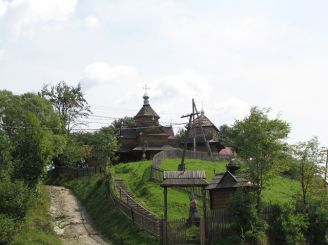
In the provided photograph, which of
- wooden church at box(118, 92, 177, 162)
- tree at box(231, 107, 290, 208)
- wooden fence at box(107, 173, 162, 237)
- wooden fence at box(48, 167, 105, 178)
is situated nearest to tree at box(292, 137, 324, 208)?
tree at box(231, 107, 290, 208)

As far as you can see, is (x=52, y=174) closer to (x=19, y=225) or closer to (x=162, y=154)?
(x=162, y=154)

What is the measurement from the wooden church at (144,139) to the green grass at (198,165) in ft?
39.8

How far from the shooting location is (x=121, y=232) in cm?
3322

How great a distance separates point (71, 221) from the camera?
1486 inches

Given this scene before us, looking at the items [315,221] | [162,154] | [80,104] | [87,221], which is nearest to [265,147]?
[315,221]

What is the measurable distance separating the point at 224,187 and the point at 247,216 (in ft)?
11.6

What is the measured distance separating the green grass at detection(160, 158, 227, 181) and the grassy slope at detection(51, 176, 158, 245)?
7.15 metres

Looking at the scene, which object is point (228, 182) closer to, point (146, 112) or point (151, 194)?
point (151, 194)

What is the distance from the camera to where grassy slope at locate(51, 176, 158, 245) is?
31.6m

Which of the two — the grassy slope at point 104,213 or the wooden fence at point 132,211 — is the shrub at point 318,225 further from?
the grassy slope at point 104,213

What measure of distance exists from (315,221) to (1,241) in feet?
59.8

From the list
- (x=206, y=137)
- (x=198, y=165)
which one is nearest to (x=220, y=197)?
(x=198, y=165)

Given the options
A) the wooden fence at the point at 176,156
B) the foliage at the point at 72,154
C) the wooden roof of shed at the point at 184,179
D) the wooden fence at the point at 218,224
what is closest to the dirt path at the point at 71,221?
the wooden roof of shed at the point at 184,179

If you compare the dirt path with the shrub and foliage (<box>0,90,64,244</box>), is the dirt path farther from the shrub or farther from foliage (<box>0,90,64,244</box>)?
the shrub
